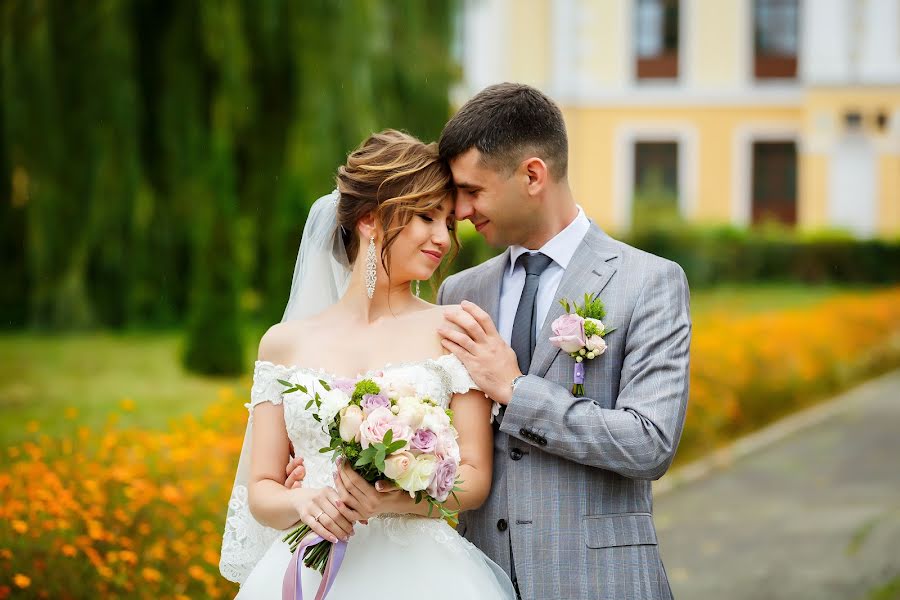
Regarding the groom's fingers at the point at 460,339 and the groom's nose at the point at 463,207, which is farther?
the groom's nose at the point at 463,207

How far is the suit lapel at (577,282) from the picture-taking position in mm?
3041

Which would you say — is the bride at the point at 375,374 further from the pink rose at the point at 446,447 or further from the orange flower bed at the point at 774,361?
the orange flower bed at the point at 774,361

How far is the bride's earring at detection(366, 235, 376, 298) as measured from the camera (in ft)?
10.3

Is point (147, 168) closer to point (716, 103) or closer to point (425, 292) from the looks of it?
point (425, 292)

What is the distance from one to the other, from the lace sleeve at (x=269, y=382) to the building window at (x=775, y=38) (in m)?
25.1

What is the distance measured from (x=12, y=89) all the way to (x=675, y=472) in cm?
529

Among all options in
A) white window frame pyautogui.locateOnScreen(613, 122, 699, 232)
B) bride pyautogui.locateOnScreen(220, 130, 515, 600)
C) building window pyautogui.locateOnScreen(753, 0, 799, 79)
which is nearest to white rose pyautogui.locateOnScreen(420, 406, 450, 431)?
bride pyautogui.locateOnScreen(220, 130, 515, 600)

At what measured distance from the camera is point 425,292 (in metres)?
9.02

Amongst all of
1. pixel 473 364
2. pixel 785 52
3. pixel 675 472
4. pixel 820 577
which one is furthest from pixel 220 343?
pixel 785 52

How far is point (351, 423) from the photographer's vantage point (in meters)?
2.62

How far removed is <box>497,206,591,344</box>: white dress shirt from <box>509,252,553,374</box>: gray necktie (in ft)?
0.05

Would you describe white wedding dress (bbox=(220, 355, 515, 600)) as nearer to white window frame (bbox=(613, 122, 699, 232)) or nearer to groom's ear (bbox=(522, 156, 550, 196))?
groom's ear (bbox=(522, 156, 550, 196))

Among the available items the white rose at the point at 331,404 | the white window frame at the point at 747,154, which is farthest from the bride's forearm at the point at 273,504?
the white window frame at the point at 747,154

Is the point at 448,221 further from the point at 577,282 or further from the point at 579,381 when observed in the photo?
the point at 579,381
